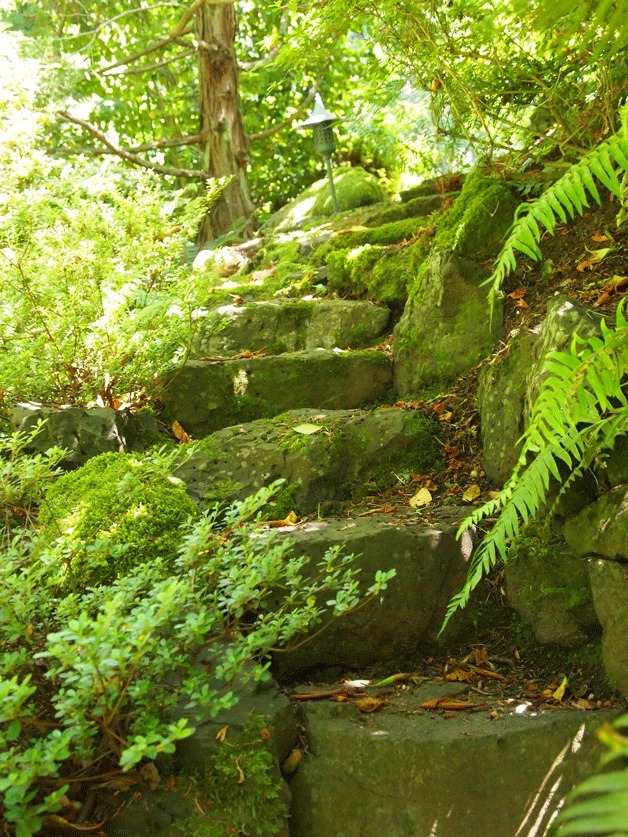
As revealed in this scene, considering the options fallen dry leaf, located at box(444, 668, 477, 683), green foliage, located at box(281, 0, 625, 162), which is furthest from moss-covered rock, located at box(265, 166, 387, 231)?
fallen dry leaf, located at box(444, 668, 477, 683)

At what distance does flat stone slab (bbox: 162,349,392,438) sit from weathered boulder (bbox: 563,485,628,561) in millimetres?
1919

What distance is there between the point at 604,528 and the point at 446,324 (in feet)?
5.99

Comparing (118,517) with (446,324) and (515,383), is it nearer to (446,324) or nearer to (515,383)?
(515,383)

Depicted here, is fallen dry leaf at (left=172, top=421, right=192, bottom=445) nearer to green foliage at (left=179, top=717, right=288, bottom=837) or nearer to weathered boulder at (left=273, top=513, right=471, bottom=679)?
weathered boulder at (left=273, top=513, right=471, bottom=679)

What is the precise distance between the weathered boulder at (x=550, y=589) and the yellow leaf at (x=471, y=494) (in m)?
0.40

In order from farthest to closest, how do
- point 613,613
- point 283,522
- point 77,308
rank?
1. point 77,308
2. point 283,522
3. point 613,613

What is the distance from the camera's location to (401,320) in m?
4.55

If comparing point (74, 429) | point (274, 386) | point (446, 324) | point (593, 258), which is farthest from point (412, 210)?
point (74, 429)

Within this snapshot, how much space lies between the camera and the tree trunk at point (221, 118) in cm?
888

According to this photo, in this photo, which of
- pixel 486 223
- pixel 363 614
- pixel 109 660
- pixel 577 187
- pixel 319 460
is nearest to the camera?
pixel 109 660

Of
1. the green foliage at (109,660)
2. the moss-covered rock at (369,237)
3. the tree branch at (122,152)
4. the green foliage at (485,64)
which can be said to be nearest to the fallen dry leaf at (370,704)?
the green foliage at (109,660)

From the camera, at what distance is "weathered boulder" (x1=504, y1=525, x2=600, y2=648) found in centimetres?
275

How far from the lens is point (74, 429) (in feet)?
12.3

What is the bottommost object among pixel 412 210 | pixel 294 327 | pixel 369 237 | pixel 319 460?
pixel 319 460
